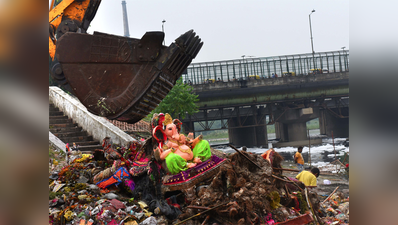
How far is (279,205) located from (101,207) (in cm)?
213

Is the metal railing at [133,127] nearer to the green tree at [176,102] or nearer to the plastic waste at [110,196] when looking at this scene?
the green tree at [176,102]

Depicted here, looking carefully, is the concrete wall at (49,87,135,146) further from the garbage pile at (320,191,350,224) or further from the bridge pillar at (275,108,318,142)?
the bridge pillar at (275,108,318,142)

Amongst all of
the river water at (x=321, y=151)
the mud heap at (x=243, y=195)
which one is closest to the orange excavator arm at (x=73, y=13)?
the mud heap at (x=243, y=195)

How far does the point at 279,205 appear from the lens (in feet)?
12.2

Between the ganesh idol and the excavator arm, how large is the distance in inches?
45.2

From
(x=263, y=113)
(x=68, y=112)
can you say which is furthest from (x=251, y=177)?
(x=263, y=113)

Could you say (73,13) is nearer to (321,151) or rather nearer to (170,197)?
(170,197)

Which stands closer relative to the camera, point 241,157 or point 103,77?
point 103,77

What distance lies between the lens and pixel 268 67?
15219mm

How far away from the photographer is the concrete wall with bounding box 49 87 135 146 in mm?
7002

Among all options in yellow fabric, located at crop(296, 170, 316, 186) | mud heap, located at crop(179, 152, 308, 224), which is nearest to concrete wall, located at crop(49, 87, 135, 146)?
mud heap, located at crop(179, 152, 308, 224)

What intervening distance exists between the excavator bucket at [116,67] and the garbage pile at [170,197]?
1.18m
